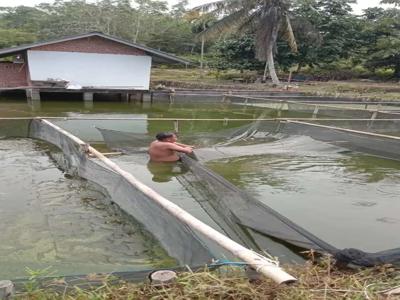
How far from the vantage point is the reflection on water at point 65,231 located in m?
4.12

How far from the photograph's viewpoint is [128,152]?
26.8 ft

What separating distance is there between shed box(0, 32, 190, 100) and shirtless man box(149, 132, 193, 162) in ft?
39.8

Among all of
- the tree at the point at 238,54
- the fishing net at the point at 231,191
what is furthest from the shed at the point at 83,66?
the fishing net at the point at 231,191

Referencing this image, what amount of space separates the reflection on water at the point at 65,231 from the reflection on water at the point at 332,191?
7.05 feet

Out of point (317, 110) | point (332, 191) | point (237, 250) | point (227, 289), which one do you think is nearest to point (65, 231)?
point (237, 250)

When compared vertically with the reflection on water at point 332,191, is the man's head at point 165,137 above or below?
above

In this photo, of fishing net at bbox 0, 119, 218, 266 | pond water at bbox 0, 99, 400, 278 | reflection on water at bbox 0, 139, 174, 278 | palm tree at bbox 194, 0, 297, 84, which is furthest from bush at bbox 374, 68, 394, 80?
reflection on water at bbox 0, 139, 174, 278

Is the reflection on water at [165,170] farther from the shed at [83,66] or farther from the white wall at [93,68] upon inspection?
the white wall at [93,68]

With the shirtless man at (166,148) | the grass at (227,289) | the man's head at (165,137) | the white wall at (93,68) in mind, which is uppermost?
the grass at (227,289)

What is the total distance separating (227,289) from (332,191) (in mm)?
4894

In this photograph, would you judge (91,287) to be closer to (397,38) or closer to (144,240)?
(144,240)

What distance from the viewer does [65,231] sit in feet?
16.2

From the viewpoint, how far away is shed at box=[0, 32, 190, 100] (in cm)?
1903

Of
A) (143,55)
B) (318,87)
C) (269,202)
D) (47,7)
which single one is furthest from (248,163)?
(47,7)
